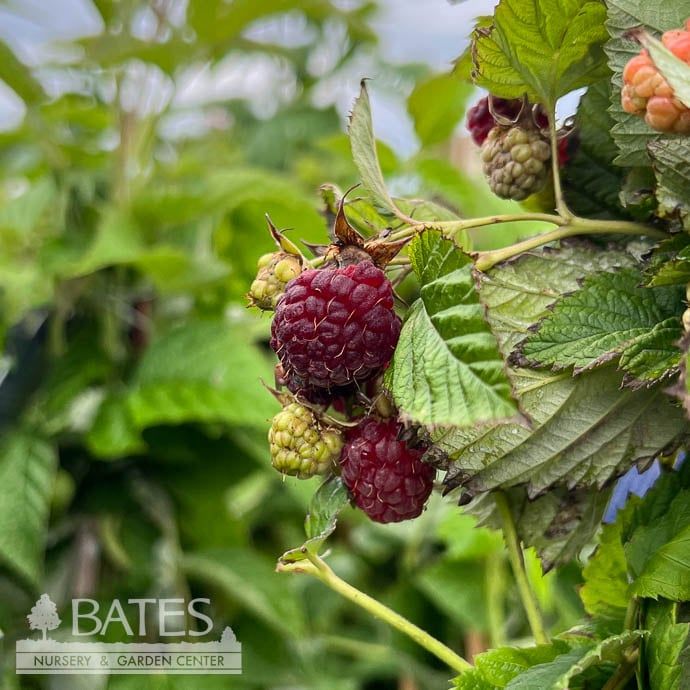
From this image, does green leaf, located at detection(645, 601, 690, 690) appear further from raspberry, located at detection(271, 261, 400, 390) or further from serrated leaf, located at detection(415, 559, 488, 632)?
serrated leaf, located at detection(415, 559, 488, 632)

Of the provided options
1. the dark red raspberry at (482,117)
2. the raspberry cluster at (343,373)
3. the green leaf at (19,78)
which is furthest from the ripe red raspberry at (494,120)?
the green leaf at (19,78)

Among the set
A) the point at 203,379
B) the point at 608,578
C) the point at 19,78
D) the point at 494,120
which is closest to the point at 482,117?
the point at 494,120

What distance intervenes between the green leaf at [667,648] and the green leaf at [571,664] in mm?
10

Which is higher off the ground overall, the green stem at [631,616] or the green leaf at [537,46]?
the green leaf at [537,46]

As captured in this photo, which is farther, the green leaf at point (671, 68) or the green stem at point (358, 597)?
the green stem at point (358, 597)

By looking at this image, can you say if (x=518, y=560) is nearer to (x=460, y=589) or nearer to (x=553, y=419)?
(x=553, y=419)

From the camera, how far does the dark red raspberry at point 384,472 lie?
1.23 feet

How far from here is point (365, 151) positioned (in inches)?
15.9

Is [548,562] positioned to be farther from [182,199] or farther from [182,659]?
[182,199]

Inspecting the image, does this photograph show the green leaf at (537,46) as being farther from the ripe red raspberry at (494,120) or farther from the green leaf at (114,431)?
the green leaf at (114,431)

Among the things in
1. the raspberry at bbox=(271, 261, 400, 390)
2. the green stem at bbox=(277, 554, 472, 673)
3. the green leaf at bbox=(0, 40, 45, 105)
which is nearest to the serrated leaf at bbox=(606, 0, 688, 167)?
the raspberry at bbox=(271, 261, 400, 390)

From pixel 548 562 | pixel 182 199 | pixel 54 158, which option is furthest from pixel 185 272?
pixel 548 562

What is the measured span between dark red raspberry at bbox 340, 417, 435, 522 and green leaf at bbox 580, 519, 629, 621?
12cm

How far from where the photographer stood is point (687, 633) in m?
0.36
